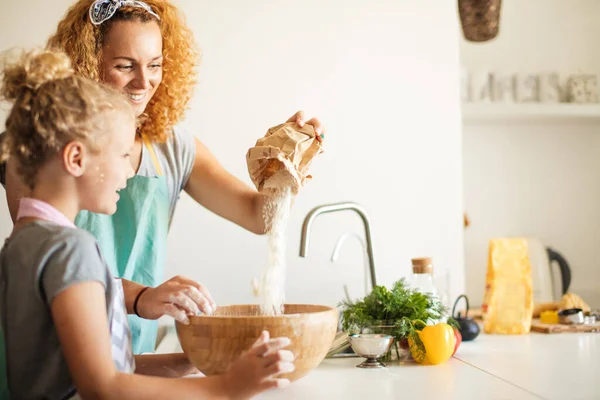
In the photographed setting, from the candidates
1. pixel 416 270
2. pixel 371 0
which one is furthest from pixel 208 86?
pixel 416 270

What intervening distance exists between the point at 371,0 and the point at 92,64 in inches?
56.1

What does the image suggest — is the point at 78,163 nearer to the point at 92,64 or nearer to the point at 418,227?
the point at 92,64

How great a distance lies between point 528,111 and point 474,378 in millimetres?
2156

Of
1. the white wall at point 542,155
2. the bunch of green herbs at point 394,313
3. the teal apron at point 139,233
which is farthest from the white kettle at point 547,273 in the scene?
the teal apron at point 139,233

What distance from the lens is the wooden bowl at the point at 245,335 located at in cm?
104

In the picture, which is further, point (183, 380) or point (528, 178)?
point (528, 178)

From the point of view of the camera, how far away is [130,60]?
4.95 feet

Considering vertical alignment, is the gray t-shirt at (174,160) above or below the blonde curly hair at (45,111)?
above

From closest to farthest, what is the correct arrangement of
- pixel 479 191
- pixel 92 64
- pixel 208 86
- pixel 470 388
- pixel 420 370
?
pixel 470 388, pixel 420 370, pixel 92 64, pixel 208 86, pixel 479 191

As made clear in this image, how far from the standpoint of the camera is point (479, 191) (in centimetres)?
340

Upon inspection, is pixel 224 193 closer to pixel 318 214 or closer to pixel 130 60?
pixel 318 214

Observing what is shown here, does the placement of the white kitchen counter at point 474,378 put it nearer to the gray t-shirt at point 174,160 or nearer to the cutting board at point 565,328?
the cutting board at point 565,328

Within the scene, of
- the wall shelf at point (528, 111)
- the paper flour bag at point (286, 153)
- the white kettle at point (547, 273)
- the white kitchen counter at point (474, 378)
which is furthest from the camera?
the wall shelf at point (528, 111)

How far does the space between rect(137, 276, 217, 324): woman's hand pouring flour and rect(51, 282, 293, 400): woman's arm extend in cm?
20
